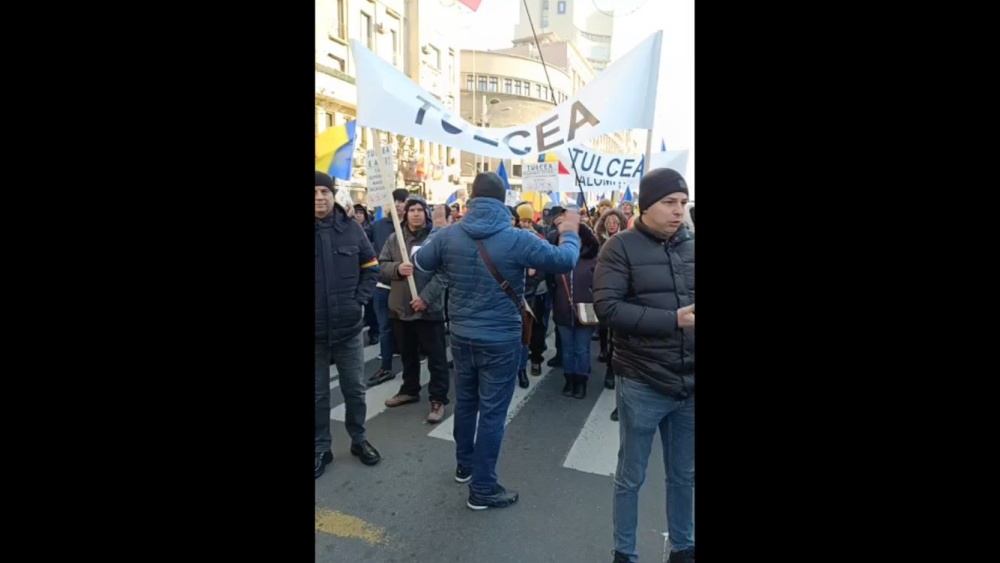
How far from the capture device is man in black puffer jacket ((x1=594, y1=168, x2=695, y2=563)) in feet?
7.71

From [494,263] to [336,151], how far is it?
132 inches

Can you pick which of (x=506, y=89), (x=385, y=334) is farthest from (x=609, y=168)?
(x=506, y=89)

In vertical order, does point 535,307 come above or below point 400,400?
above

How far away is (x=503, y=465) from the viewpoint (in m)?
3.87

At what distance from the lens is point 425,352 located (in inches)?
196

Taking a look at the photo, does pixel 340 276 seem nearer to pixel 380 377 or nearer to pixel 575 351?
pixel 380 377

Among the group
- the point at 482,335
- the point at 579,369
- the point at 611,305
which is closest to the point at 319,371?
the point at 482,335

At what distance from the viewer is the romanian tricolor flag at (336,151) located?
5723 millimetres

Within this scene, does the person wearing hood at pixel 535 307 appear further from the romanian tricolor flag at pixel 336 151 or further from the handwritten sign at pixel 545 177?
the handwritten sign at pixel 545 177

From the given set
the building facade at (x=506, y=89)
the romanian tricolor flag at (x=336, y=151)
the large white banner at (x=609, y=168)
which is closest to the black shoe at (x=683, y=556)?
the large white banner at (x=609, y=168)

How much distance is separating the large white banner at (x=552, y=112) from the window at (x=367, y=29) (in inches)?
1234

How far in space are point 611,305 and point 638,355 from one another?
257 mm

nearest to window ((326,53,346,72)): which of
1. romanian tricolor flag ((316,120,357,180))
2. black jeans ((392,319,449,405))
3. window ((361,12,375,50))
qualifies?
window ((361,12,375,50))
